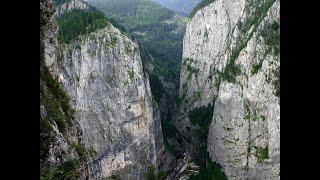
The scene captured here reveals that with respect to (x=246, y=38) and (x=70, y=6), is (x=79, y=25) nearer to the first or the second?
(x=70, y=6)

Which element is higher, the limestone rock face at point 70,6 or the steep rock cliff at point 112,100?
the limestone rock face at point 70,6

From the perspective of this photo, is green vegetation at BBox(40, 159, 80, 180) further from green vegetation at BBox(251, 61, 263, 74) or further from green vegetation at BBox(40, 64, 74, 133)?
green vegetation at BBox(251, 61, 263, 74)

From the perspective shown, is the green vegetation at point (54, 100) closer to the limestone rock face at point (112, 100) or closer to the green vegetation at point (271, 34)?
the limestone rock face at point (112, 100)

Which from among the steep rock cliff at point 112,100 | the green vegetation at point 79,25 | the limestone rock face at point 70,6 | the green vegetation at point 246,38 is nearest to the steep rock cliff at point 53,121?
the steep rock cliff at point 112,100

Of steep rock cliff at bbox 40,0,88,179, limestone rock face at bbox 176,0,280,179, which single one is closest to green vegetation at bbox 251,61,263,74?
limestone rock face at bbox 176,0,280,179
